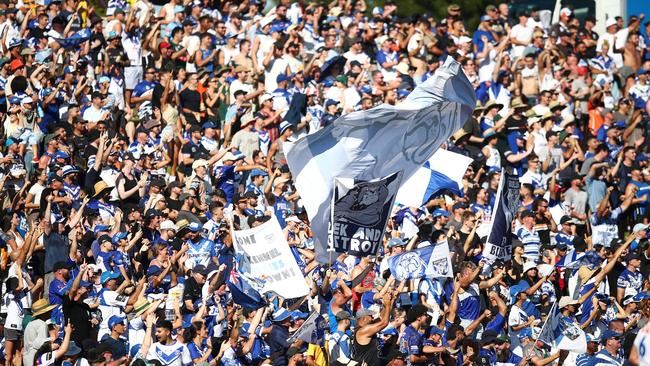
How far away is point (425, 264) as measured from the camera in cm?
1952

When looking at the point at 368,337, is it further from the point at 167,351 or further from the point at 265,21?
the point at 265,21

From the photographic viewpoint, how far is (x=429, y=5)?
4209cm

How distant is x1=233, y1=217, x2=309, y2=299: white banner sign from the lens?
1795 centimetres

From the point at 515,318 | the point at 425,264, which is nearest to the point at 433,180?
the point at 425,264

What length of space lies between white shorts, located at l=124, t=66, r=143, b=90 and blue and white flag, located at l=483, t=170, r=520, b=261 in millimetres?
8036

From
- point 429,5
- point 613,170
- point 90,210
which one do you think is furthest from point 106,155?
point 429,5

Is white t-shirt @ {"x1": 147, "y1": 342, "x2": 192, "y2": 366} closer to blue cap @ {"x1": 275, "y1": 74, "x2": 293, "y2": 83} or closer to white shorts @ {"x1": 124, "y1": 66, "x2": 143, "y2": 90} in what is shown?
white shorts @ {"x1": 124, "y1": 66, "x2": 143, "y2": 90}

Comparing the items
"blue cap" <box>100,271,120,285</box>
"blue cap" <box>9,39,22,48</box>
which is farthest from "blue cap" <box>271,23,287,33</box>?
"blue cap" <box>100,271,120,285</box>

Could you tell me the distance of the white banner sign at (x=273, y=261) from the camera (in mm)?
17953

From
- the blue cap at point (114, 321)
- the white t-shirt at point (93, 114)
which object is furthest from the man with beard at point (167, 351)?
the white t-shirt at point (93, 114)

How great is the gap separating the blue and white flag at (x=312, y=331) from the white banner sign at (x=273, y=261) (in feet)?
0.98

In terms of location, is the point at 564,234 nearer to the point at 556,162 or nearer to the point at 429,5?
the point at 556,162

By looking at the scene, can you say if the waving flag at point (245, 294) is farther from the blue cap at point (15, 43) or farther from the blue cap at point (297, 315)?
the blue cap at point (15, 43)

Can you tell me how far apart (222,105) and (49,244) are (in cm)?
606
